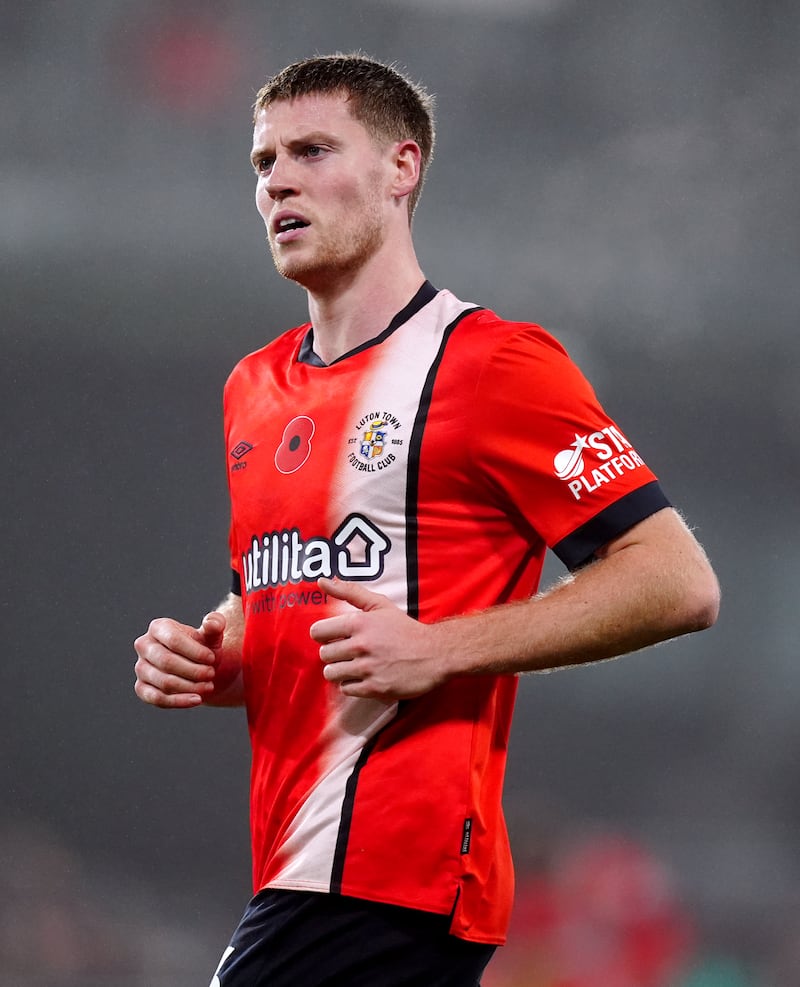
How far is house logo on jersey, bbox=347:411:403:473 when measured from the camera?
1407 mm

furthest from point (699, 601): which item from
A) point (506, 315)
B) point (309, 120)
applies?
point (506, 315)

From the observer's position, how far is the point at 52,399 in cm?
322

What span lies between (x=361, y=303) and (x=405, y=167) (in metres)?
0.24

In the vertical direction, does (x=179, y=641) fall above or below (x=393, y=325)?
below

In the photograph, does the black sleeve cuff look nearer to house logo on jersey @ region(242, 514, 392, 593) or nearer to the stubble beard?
house logo on jersey @ region(242, 514, 392, 593)

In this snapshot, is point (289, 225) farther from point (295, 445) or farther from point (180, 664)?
point (180, 664)

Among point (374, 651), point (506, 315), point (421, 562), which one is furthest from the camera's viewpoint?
point (506, 315)

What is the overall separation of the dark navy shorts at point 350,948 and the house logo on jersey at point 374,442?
482mm

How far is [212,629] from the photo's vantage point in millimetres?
1460

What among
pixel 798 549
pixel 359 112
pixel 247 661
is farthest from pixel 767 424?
pixel 247 661

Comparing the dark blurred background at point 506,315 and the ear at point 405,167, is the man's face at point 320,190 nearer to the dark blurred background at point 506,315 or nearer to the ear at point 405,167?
the ear at point 405,167

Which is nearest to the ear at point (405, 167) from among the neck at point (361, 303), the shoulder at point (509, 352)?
the neck at point (361, 303)

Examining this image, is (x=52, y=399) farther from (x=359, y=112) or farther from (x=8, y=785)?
(x=359, y=112)

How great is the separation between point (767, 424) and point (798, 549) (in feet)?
1.08
